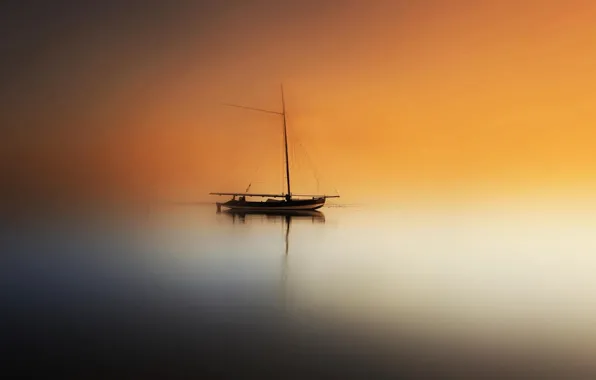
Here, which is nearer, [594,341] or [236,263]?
[594,341]

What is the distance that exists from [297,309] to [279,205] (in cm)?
1857

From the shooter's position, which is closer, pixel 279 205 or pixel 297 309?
pixel 297 309

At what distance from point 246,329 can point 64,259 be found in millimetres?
4987

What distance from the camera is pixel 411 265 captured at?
27.7 feet

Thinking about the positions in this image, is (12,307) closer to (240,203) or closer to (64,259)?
(64,259)

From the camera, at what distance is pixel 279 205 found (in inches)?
944

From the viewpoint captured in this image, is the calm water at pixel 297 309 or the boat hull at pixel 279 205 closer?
the calm water at pixel 297 309

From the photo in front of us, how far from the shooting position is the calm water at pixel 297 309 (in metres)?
3.83

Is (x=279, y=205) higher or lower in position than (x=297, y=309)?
higher

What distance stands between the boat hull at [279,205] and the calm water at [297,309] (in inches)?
504

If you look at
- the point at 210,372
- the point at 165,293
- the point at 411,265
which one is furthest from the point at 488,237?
the point at 210,372

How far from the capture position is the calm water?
12.6 ft

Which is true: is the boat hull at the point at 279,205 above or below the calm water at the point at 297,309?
above

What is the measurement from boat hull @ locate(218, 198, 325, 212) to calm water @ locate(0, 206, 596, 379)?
1280cm
